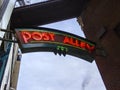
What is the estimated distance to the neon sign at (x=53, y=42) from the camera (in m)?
8.01

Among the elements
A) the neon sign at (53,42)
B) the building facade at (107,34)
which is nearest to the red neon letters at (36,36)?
the neon sign at (53,42)

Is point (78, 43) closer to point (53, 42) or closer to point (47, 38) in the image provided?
point (53, 42)

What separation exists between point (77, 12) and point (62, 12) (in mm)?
907

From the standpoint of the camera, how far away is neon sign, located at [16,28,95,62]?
8.01 metres

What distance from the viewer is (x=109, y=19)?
12109 millimetres

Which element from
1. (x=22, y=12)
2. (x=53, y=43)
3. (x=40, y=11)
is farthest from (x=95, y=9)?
(x=53, y=43)

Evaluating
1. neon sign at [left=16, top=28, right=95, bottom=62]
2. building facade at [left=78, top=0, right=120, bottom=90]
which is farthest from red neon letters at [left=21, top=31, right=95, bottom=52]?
building facade at [left=78, top=0, right=120, bottom=90]

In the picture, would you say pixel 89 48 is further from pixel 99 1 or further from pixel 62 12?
pixel 62 12

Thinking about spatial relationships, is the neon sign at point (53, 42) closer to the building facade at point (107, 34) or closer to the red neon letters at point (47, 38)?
the red neon letters at point (47, 38)

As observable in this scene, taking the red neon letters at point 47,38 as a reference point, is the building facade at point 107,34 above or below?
above

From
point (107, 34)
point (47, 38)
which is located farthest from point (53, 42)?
point (107, 34)

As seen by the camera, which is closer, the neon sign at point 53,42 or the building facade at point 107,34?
the neon sign at point 53,42

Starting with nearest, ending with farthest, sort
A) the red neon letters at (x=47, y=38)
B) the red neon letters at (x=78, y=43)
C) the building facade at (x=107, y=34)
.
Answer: the red neon letters at (x=47, y=38), the red neon letters at (x=78, y=43), the building facade at (x=107, y=34)

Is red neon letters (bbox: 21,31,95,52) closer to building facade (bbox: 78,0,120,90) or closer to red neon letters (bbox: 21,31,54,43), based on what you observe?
red neon letters (bbox: 21,31,54,43)
